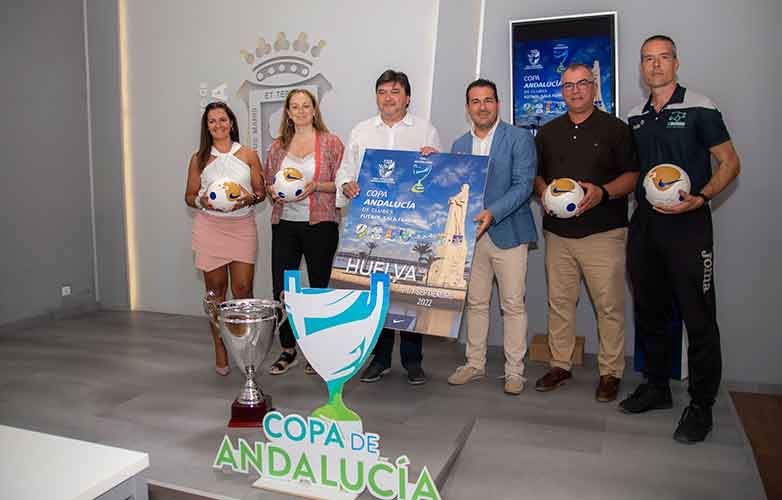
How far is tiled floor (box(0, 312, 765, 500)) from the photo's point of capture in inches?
93.9

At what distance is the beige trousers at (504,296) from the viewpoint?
3246mm

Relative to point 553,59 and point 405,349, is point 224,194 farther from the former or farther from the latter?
point 553,59

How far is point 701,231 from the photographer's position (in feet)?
9.07

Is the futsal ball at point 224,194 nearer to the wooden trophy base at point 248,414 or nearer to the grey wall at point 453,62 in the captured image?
the wooden trophy base at point 248,414

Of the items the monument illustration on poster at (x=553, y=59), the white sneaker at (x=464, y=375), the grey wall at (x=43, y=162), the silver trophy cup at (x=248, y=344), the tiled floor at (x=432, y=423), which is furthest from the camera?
the grey wall at (x=43, y=162)

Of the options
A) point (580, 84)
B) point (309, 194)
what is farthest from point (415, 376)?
point (580, 84)

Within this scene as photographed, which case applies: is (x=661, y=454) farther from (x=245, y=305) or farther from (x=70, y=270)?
(x=70, y=270)

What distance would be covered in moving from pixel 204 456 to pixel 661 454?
1.83 m

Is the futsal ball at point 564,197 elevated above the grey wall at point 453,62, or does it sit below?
below

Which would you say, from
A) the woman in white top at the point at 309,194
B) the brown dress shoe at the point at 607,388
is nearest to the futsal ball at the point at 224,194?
the woman in white top at the point at 309,194

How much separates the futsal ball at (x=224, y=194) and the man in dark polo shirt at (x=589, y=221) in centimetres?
154

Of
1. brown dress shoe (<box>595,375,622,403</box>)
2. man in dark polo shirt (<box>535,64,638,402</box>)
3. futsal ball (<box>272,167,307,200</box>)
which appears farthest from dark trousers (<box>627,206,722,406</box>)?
futsal ball (<box>272,167,307,200</box>)

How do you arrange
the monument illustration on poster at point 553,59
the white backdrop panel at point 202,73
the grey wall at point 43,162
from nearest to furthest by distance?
the monument illustration on poster at point 553,59 → the white backdrop panel at point 202,73 → the grey wall at point 43,162

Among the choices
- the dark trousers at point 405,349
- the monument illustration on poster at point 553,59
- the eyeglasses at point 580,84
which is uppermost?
the monument illustration on poster at point 553,59
